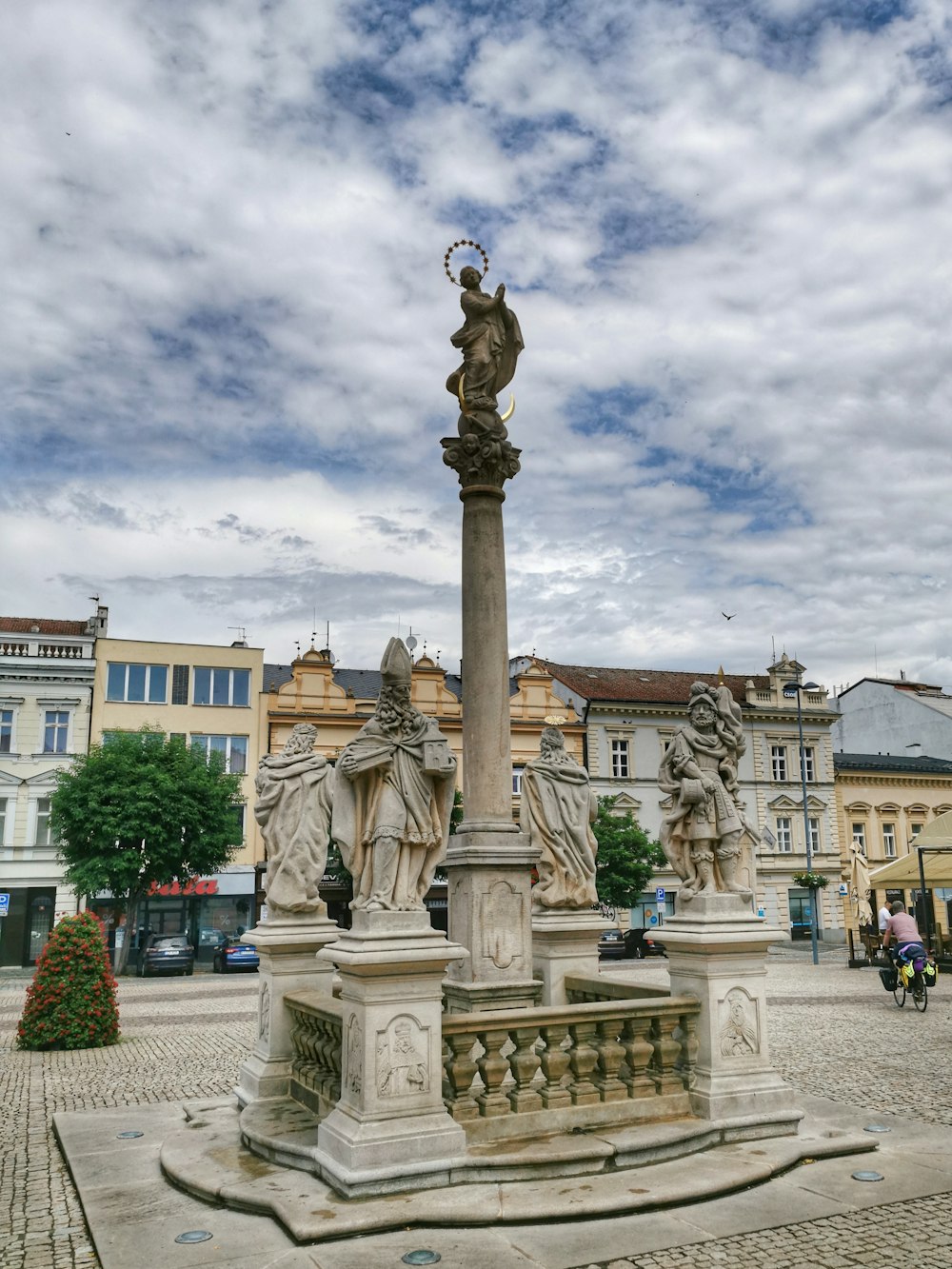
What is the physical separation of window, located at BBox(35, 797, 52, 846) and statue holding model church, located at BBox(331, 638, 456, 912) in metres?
34.4

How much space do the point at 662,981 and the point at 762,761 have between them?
28445 mm

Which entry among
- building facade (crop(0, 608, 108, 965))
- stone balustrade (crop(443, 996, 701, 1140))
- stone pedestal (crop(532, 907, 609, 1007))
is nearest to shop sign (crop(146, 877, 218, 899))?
building facade (crop(0, 608, 108, 965))

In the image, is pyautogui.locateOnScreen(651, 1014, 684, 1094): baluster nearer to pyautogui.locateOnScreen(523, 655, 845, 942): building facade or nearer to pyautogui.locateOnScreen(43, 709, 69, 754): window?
pyautogui.locateOnScreen(43, 709, 69, 754): window

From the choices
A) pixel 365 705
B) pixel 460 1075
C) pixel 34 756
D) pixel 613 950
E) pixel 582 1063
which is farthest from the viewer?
pixel 365 705

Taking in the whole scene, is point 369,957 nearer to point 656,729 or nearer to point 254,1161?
point 254,1161

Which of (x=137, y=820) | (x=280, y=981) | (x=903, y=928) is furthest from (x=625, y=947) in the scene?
(x=280, y=981)

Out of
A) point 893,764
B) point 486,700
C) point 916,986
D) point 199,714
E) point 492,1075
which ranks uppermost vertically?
point 199,714

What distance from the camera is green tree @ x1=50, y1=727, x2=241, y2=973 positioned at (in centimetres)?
3111

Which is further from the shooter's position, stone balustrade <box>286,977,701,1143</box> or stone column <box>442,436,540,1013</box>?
stone column <box>442,436,540,1013</box>

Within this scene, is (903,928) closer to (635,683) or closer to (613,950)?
(613,950)

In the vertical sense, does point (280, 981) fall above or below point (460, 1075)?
above

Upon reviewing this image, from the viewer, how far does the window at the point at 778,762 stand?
51062 mm

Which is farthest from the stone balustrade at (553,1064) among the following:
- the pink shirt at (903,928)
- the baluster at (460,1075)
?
the pink shirt at (903,928)

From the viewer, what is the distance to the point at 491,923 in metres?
9.36
